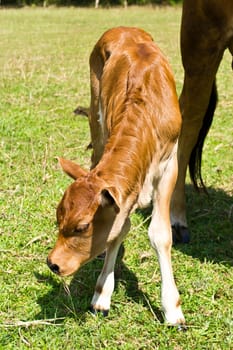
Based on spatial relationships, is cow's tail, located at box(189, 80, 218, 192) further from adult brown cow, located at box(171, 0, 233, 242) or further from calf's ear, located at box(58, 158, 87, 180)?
calf's ear, located at box(58, 158, 87, 180)

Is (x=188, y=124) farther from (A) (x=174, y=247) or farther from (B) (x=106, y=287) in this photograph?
(B) (x=106, y=287)

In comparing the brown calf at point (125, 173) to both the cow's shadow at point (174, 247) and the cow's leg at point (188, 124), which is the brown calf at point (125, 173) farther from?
the cow's leg at point (188, 124)

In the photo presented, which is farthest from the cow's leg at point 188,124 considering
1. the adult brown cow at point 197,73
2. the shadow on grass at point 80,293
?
the shadow on grass at point 80,293

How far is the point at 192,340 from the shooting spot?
3160 millimetres

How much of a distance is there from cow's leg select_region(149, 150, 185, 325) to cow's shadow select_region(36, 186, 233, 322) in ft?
0.54

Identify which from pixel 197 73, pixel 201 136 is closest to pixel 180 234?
pixel 201 136

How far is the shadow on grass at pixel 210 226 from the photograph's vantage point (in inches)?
164

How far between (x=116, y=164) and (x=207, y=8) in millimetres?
1568

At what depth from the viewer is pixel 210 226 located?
182 inches

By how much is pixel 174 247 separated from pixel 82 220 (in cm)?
174

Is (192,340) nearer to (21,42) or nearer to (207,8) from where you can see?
(207,8)

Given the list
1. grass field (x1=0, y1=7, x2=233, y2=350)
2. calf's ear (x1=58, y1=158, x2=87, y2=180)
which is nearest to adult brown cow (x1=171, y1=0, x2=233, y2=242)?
grass field (x1=0, y1=7, x2=233, y2=350)

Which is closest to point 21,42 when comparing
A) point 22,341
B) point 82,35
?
point 82,35

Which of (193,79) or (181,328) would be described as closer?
(181,328)
